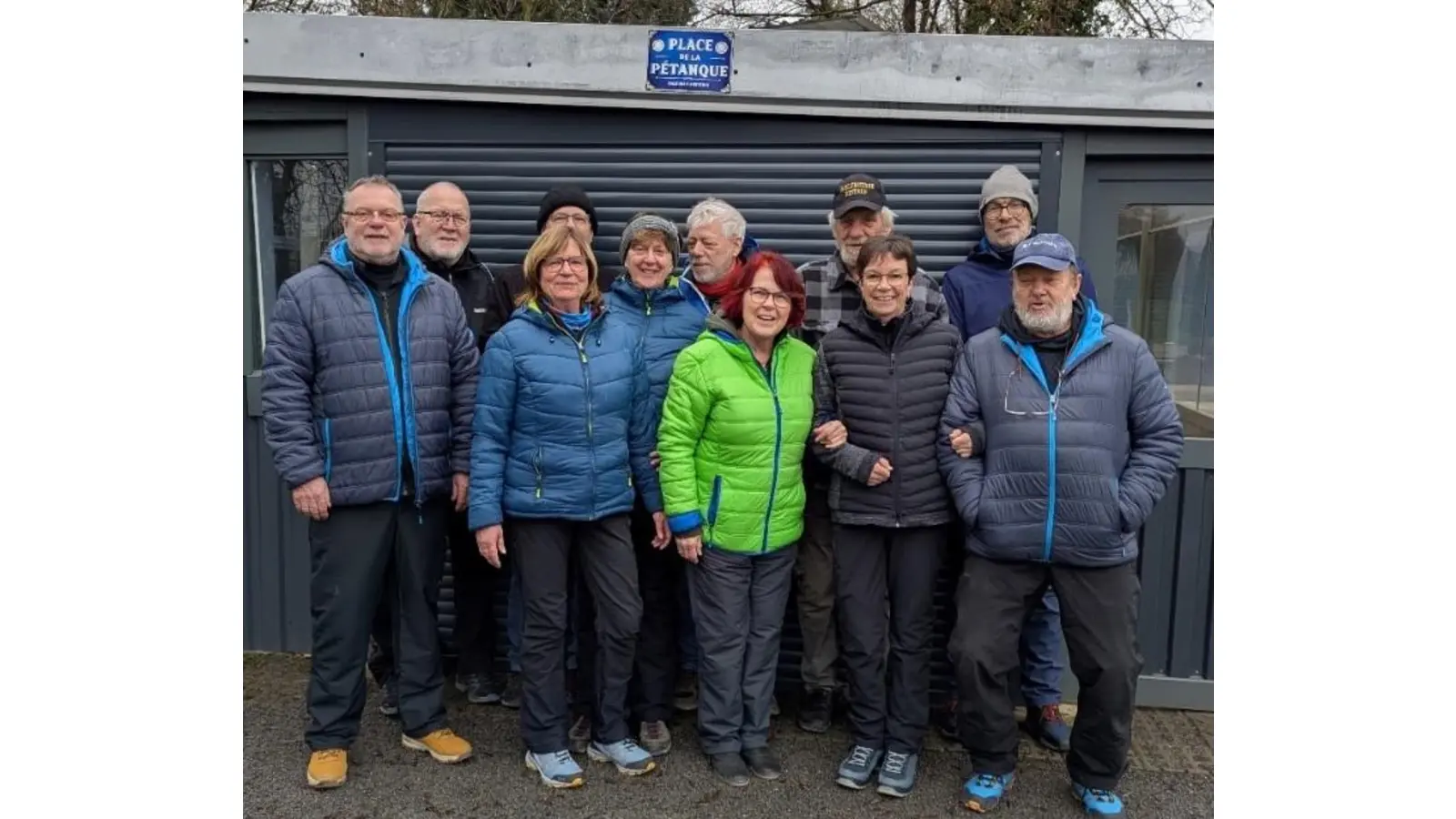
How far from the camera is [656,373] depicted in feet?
11.7

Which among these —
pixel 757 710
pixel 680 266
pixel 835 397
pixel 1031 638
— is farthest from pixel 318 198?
pixel 1031 638

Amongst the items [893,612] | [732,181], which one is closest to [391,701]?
[893,612]

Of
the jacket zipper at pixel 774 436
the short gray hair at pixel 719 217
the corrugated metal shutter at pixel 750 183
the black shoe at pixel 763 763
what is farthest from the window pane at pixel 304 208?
the black shoe at pixel 763 763

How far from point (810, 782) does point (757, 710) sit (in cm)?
35

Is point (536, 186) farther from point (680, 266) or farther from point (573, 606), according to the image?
point (573, 606)

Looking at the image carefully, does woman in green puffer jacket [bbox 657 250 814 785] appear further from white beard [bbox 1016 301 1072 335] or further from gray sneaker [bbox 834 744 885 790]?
white beard [bbox 1016 301 1072 335]

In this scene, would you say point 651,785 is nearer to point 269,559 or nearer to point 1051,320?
point 1051,320

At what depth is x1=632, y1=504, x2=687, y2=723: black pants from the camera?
3719 millimetres

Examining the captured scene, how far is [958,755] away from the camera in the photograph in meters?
3.86

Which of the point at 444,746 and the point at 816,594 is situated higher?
the point at 816,594

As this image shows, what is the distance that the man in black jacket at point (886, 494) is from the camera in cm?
332

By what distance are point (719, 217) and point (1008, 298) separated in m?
1.24

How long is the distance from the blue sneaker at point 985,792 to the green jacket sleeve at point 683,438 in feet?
4.72

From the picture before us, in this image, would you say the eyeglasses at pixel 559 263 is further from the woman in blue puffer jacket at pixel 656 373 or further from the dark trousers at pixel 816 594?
the dark trousers at pixel 816 594
